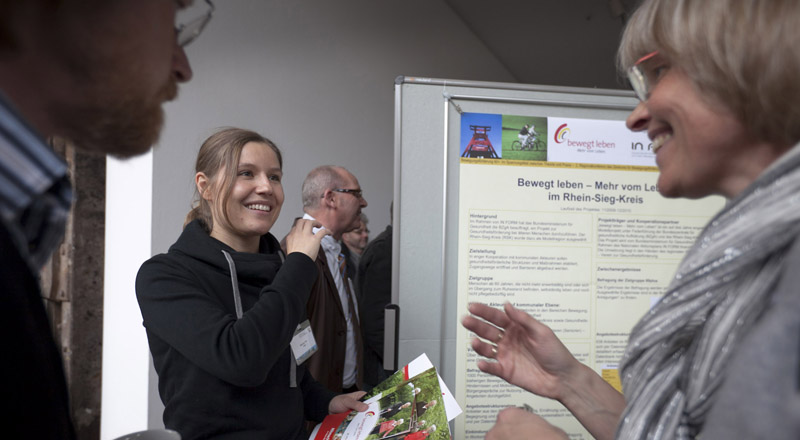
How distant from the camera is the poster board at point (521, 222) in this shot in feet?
6.44

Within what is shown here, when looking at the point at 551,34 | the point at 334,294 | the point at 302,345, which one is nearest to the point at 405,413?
the point at 302,345

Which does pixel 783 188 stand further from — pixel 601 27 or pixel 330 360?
pixel 601 27

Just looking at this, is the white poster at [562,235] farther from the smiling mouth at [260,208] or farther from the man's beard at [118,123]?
the man's beard at [118,123]

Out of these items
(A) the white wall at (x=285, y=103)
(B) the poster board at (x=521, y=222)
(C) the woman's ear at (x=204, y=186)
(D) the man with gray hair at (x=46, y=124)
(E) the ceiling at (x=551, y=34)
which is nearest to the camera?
(D) the man with gray hair at (x=46, y=124)

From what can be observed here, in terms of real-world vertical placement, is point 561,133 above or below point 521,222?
above

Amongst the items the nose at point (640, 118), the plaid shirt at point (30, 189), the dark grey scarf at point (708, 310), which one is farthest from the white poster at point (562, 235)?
the plaid shirt at point (30, 189)

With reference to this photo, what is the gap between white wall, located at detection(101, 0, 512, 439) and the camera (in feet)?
10.9

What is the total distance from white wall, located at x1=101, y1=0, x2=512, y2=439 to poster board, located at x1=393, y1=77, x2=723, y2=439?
202 cm

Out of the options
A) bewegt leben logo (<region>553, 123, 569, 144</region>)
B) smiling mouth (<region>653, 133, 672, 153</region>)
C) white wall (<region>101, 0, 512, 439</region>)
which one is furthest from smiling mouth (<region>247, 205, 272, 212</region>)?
white wall (<region>101, 0, 512, 439</region>)

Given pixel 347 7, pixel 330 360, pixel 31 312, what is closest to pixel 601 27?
pixel 347 7

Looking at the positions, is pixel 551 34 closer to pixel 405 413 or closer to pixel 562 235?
pixel 562 235

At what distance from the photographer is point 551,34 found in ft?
18.0

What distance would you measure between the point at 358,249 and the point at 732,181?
435cm

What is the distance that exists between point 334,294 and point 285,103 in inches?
75.4
